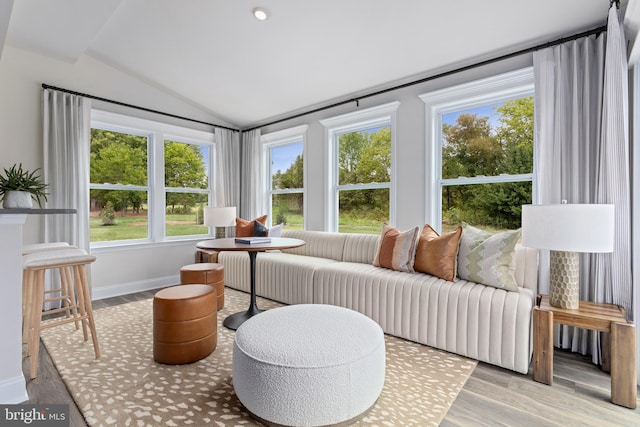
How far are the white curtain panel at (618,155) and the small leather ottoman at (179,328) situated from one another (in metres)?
2.85

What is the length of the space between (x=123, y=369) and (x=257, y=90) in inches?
131

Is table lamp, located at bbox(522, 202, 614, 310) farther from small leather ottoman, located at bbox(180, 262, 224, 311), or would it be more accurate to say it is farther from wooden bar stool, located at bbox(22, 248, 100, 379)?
wooden bar stool, located at bbox(22, 248, 100, 379)

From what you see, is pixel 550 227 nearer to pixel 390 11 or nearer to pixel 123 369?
pixel 390 11

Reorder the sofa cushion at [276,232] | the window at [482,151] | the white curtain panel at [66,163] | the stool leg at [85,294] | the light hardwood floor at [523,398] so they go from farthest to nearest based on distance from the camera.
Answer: the sofa cushion at [276,232] → the white curtain panel at [66,163] → the window at [482,151] → the stool leg at [85,294] → the light hardwood floor at [523,398]

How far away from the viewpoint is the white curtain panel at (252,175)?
197 inches

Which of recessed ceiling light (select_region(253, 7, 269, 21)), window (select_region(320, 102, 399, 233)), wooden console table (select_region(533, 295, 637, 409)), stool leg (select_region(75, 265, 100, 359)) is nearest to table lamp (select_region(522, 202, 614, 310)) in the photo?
wooden console table (select_region(533, 295, 637, 409))

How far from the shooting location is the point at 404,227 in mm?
3426

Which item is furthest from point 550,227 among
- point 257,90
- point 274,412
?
point 257,90

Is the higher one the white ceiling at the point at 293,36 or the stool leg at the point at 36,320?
the white ceiling at the point at 293,36

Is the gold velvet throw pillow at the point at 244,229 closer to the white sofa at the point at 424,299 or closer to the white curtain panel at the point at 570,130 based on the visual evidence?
the white sofa at the point at 424,299

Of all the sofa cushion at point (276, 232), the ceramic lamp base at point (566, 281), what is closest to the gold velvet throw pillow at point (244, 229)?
the sofa cushion at point (276, 232)

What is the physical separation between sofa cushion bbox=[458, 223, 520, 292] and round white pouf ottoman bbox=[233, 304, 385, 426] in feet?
3.77

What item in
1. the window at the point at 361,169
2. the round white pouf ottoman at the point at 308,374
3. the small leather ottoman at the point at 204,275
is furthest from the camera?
the window at the point at 361,169

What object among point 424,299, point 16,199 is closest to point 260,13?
point 16,199
